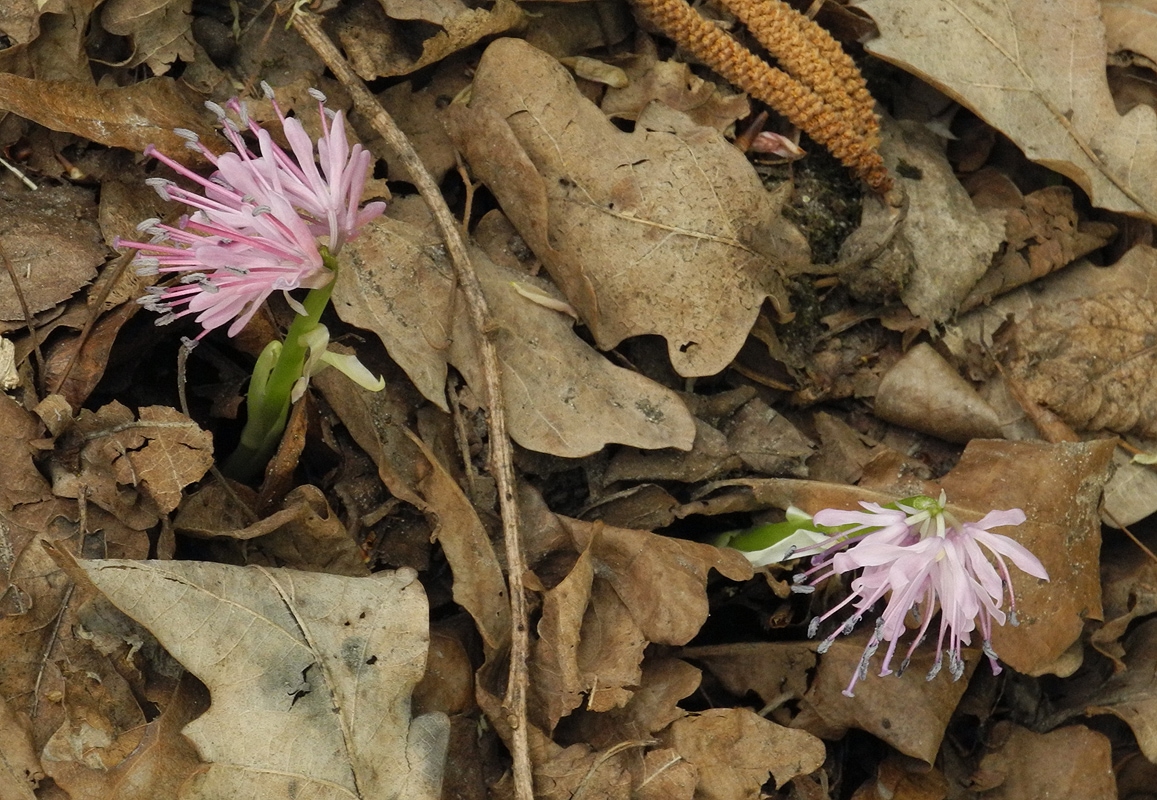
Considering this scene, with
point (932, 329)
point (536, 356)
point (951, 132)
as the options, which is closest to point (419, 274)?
point (536, 356)

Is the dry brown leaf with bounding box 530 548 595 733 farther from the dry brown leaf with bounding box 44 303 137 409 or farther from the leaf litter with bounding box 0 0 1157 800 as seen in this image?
the dry brown leaf with bounding box 44 303 137 409

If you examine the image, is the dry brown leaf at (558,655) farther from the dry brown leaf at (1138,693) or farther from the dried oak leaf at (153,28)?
the dried oak leaf at (153,28)

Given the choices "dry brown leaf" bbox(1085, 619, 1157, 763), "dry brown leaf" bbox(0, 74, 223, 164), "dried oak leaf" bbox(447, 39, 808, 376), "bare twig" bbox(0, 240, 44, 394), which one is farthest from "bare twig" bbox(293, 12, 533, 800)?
"dry brown leaf" bbox(1085, 619, 1157, 763)

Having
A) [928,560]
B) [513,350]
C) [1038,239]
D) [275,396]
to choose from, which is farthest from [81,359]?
[1038,239]

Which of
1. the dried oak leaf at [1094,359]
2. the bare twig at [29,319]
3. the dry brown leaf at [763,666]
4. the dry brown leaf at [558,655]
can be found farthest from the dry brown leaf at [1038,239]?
the bare twig at [29,319]

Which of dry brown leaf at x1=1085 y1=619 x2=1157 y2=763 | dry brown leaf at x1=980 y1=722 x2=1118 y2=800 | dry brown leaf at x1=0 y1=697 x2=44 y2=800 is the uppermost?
dry brown leaf at x1=1085 y1=619 x2=1157 y2=763

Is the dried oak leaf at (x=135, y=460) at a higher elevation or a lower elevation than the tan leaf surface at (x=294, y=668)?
higher

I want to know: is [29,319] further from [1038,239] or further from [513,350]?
[1038,239]

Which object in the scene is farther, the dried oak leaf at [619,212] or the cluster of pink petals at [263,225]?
the dried oak leaf at [619,212]
